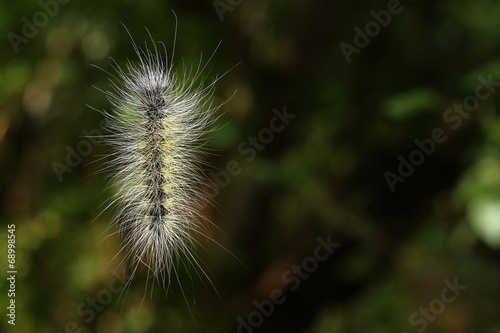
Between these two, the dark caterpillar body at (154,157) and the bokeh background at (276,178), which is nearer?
the dark caterpillar body at (154,157)

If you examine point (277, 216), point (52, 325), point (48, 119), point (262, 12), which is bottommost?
point (277, 216)

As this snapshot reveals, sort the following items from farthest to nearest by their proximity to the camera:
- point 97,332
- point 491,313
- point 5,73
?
1. point 97,332
2. point 5,73
3. point 491,313

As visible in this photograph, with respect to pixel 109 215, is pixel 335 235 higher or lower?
lower

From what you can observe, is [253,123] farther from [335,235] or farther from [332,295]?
[332,295]

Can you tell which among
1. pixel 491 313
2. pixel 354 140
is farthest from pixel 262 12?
pixel 491 313

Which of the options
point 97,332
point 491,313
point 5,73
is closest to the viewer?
point 491,313

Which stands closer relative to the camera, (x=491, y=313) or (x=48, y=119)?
(x=491, y=313)

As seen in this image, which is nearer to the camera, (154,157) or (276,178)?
(154,157)

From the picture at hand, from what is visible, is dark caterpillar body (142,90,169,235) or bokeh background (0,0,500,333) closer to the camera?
dark caterpillar body (142,90,169,235)
